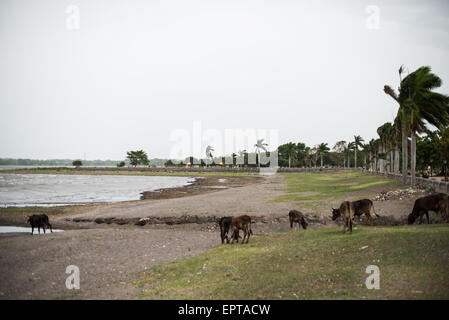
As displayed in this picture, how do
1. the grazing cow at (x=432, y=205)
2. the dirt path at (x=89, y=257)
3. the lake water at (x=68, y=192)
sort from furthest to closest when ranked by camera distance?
the lake water at (x=68, y=192) → the grazing cow at (x=432, y=205) → the dirt path at (x=89, y=257)

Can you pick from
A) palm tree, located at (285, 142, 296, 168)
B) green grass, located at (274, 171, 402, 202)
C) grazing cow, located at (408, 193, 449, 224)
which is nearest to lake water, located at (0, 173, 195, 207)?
green grass, located at (274, 171, 402, 202)

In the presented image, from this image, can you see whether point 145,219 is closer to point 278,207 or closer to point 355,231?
point 278,207

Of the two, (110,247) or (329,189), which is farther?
(329,189)

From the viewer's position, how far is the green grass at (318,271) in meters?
9.39


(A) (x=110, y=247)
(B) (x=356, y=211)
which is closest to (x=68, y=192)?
(A) (x=110, y=247)

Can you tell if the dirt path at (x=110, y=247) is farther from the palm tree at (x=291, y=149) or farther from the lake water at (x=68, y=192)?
the palm tree at (x=291, y=149)

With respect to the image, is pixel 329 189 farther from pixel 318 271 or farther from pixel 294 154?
pixel 294 154

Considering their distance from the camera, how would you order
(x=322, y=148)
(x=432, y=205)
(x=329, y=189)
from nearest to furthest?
(x=432, y=205) < (x=329, y=189) < (x=322, y=148)

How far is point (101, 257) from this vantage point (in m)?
16.5

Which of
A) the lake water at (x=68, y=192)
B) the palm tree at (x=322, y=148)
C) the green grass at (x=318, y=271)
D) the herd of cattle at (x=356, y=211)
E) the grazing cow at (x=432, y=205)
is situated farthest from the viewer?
the palm tree at (x=322, y=148)

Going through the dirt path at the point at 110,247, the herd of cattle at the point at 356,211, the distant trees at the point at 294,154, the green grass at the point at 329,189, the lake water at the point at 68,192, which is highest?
the distant trees at the point at 294,154

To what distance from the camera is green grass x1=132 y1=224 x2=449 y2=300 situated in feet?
30.8

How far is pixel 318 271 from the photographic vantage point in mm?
11273

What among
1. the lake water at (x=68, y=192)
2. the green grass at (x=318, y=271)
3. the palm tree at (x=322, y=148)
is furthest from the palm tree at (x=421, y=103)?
the palm tree at (x=322, y=148)
